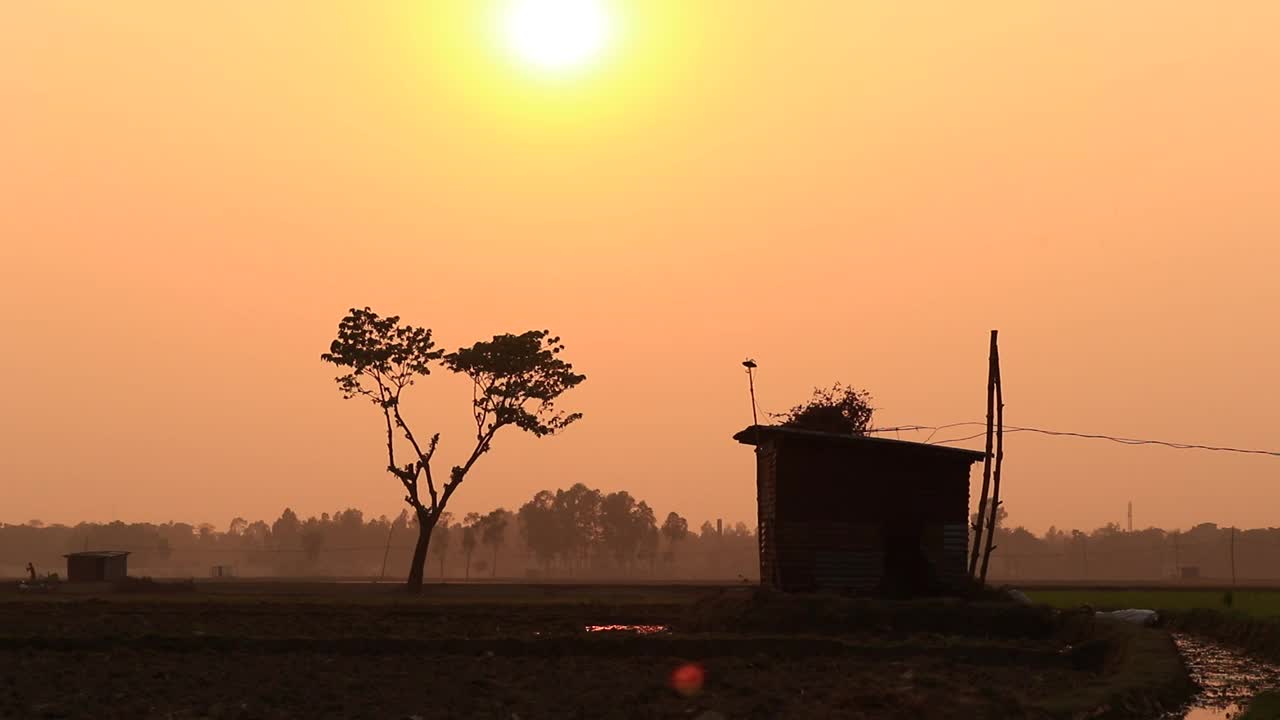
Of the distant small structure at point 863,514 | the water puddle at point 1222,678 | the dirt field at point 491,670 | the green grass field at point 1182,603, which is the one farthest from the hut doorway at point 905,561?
the green grass field at point 1182,603

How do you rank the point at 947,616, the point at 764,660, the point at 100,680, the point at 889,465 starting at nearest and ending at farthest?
the point at 100,680, the point at 764,660, the point at 947,616, the point at 889,465

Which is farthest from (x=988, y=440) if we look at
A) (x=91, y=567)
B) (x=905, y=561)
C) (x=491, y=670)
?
(x=91, y=567)

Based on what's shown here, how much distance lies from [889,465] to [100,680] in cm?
2697

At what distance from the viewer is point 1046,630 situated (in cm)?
4316

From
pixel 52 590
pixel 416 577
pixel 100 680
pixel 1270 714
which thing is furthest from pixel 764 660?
pixel 52 590

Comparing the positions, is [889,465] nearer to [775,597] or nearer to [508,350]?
[775,597]

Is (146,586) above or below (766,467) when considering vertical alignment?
below

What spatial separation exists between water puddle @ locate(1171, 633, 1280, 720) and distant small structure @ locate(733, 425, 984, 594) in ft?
27.3

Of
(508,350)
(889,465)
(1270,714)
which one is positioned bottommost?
(1270,714)

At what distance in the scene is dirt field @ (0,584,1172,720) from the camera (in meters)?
25.3

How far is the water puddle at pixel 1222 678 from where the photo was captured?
27.7 metres

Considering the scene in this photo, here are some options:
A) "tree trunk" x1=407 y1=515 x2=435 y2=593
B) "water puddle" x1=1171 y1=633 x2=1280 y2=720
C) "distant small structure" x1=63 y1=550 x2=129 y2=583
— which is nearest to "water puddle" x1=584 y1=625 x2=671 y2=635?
"water puddle" x1=1171 y1=633 x2=1280 y2=720

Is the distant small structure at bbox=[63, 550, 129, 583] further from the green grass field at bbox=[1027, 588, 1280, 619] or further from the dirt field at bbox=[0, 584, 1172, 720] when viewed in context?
the green grass field at bbox=[1027, 588, 1280, 619]

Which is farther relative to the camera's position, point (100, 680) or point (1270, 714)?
point (100, 680)
